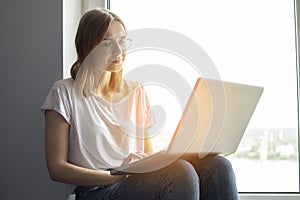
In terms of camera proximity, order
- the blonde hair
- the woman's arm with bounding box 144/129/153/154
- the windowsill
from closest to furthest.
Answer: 1. the blonde hair
2. the woman's arm with bounding box 144/129/153/154
3. the windowsill

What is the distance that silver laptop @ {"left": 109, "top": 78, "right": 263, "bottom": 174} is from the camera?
0.99 metres

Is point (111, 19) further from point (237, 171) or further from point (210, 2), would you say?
point (237, 171)

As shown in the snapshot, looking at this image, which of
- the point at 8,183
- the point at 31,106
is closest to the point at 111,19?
the point at 31,106

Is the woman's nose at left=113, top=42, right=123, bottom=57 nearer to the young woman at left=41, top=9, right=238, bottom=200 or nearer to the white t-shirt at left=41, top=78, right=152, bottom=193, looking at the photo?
the young woman at left=41, top=9, right=238, bottom=200

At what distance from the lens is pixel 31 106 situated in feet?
4.65

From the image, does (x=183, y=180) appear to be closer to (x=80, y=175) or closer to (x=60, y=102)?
(x=80, y=175)

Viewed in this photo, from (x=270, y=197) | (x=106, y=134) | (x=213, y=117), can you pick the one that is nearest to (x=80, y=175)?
(x=106, y=134)

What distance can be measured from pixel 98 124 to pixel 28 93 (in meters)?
0.33

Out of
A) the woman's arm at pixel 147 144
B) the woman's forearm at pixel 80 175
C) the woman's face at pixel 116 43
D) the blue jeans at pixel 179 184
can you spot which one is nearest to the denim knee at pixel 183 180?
the blue jeans at pixel 179 184

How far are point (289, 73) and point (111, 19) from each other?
2.40ft

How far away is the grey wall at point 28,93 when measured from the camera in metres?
1.41

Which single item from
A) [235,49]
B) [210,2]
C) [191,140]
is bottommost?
[191,140]

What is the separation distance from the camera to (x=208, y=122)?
3.40 feet

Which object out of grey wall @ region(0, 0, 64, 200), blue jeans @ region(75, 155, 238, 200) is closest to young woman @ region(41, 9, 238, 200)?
blue jeans @ region(75, 155, 238, 200)
